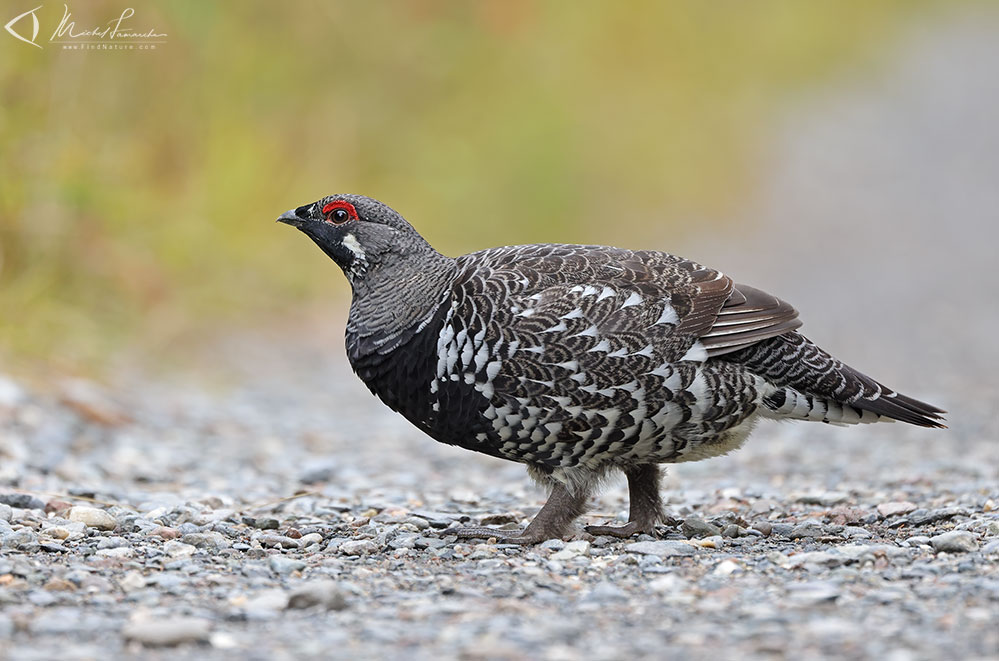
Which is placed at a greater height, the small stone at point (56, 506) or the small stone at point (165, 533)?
the small stone at point (165, 533)

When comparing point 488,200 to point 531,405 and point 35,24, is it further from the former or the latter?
point 531,405

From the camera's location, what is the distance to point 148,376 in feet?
28.9

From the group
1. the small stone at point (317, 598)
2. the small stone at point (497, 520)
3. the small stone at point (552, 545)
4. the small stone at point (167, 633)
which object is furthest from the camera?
the small stone at point (497, 520)

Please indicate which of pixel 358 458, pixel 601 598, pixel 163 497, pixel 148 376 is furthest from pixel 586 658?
pixel 148 376

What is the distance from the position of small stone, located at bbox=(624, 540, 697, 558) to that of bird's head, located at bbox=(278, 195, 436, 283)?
1.53 meters

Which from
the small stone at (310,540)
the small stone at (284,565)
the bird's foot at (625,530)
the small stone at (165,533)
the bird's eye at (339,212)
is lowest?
the small stone at (165,533)

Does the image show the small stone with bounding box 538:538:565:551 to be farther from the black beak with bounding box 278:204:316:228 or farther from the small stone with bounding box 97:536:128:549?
the black beak with bounding box 278:204:316:228

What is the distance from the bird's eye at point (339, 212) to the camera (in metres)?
5.35

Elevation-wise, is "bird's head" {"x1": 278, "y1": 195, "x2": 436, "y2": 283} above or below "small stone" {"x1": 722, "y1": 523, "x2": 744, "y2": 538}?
above

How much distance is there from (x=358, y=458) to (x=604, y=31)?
1367 centimetres

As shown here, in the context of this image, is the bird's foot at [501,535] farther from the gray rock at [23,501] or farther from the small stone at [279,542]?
the gray rock at [23,501]

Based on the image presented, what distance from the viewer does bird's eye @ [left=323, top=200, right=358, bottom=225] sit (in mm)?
5348
